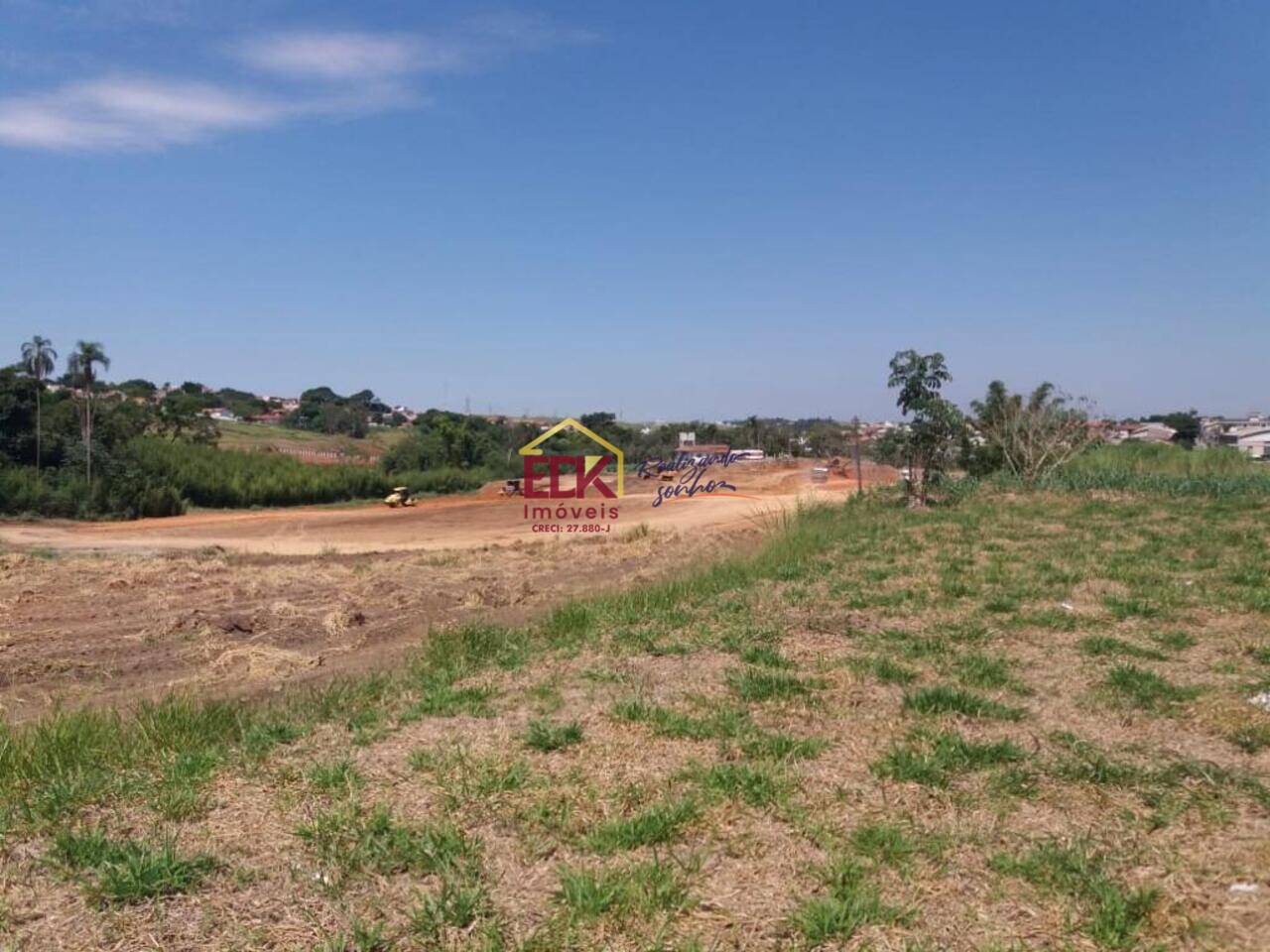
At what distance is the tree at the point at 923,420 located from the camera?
15609 mm

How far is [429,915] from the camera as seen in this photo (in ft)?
9.25

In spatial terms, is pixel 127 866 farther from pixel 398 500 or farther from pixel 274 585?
pixel 398 500

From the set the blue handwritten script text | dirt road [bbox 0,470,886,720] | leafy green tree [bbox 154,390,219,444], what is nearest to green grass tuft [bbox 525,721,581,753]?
dirt road [bbox 0,470,886,720]

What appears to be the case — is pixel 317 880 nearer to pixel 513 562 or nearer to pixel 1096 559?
pixel 1096 559

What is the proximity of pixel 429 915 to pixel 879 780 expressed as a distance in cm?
189

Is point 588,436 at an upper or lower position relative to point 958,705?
upper

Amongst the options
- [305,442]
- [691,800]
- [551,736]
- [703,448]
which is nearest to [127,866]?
[551,736]

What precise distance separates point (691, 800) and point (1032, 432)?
16.6 metres

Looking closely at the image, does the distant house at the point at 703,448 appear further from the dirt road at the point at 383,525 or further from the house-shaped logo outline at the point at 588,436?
the house-shaped logo outline at the point at 588,436

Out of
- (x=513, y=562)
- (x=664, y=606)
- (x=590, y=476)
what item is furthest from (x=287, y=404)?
(x=664, y=606)

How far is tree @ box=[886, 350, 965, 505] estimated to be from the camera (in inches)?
615

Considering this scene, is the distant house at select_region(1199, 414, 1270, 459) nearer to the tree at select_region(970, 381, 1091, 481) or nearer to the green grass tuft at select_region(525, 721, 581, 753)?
the tree at select_region(970, 381, 1091, 481)

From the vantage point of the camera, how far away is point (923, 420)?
16.0 meters

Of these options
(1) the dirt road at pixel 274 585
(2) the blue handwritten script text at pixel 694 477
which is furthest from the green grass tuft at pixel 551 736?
(2) the blue handwritten script text at pixel 694 477
